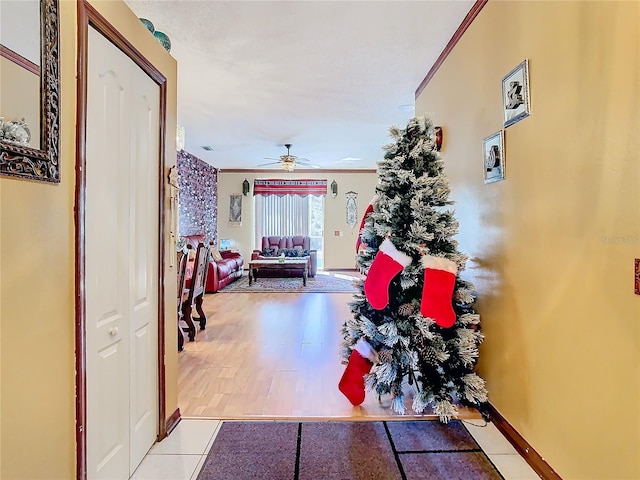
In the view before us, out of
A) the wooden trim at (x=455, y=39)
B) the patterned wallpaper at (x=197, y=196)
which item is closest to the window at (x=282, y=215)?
the patterned wallpaper at (x=197, y=196)

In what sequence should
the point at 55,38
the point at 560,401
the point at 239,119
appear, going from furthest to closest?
the point at 239,119 < the point at 560,401 < the point at 55,38

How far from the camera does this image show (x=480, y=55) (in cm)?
227

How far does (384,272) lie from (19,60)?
1766 millimetres

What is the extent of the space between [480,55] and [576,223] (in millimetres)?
1377

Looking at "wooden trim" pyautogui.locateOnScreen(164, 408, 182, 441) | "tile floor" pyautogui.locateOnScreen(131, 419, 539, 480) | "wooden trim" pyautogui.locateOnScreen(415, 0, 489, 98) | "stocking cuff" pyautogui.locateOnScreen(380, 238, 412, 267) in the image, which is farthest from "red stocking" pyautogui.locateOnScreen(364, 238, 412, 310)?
"wooden trim" pyautogui.locateOnScreen(415, 0, 489, 98)

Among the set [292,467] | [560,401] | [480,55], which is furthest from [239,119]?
[560,401]

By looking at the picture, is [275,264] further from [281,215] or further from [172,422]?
[172,422]

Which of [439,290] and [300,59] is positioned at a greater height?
[300,59]

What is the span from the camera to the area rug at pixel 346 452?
5.50ft

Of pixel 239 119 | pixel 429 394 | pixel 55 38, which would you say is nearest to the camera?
pixel 55 38

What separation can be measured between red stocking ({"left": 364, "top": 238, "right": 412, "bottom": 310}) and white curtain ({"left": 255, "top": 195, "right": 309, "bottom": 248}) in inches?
283

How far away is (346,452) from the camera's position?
1833 mm

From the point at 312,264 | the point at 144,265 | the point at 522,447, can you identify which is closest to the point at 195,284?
the point at 144,265

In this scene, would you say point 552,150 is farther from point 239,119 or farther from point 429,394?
point 239,119
